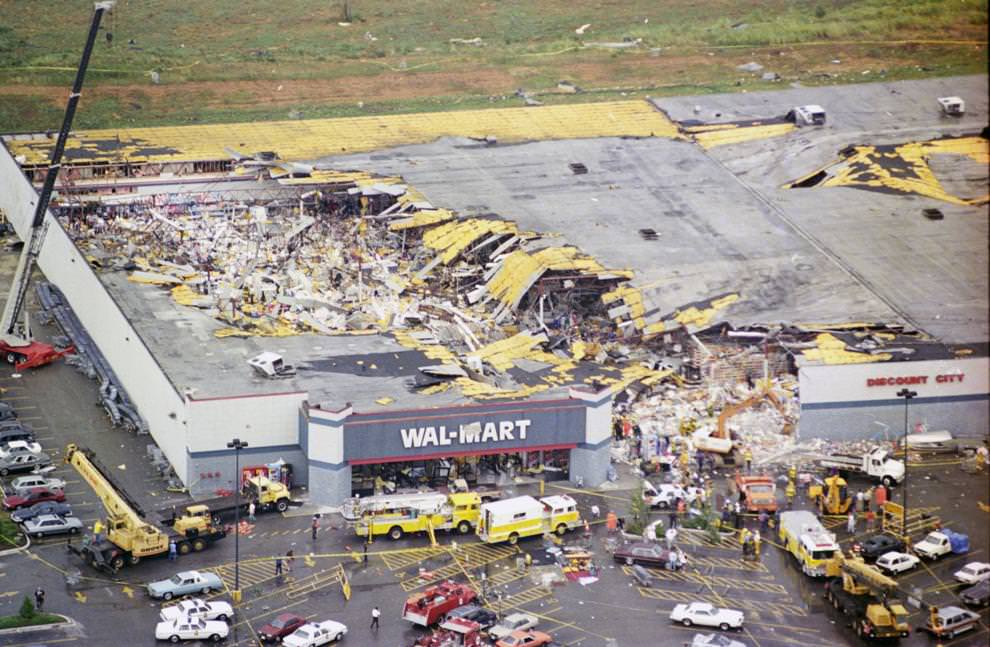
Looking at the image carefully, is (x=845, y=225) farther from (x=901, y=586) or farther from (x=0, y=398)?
(x=0, y=398)

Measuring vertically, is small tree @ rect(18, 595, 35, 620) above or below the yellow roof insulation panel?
below

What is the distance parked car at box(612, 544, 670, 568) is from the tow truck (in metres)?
8.28

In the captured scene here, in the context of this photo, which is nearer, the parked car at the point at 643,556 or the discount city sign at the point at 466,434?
the parked car at the point at 643,556

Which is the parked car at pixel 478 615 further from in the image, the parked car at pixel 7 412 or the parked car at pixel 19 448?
the parked car at pixel 7 412

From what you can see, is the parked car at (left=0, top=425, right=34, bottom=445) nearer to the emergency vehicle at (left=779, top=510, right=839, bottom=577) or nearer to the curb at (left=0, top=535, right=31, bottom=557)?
the curb at (left=0, top=535, right=31, bottom=557)

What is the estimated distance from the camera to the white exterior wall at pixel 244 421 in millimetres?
108375

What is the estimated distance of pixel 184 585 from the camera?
3871 inches

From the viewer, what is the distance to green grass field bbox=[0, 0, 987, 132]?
575 feet

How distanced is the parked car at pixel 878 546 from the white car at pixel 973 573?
10.3 feet

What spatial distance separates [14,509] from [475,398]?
2321 cm

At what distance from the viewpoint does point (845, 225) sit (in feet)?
455

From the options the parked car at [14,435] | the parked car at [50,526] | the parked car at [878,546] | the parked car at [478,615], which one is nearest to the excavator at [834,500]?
the parked car at [878,546]

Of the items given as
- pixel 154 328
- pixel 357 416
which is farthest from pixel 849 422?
pixel 154 328

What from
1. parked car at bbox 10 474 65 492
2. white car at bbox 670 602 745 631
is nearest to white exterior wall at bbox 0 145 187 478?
parked car at bbox 10 474 65 492
